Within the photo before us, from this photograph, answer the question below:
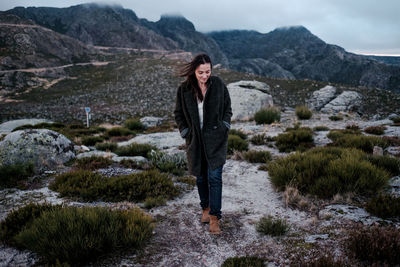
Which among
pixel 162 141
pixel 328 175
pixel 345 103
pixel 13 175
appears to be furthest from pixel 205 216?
pixel 345 103

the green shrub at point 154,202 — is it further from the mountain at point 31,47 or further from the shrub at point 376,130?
the mountain at point 31,47

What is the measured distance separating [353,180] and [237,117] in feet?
43.4

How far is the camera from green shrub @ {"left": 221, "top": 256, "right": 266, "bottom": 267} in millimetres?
2852

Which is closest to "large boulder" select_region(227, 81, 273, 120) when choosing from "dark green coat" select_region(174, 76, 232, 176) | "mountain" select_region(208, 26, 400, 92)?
"dark green coat" select_region(174, 76, 232, 176)

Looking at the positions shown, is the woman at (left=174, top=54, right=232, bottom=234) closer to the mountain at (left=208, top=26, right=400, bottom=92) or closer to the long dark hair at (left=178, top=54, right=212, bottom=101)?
the long dark hair at (left=178, top=54, right=212, bottom=101)

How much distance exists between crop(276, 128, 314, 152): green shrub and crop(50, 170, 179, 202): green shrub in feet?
15.4

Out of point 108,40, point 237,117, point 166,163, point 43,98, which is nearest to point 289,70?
point 108,40

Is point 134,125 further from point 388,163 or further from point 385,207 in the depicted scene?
point 385,207

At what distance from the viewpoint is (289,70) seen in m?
188

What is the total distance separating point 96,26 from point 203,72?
561 ft

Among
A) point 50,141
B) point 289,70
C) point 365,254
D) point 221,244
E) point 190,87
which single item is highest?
point 289,70

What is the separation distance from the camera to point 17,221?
365cm

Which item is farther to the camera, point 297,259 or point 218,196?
point 218,196

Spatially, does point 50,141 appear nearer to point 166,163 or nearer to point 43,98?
point 166,163
